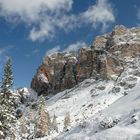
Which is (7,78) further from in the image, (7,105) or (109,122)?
(109,122)

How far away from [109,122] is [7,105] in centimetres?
1398

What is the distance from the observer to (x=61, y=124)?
14112cm

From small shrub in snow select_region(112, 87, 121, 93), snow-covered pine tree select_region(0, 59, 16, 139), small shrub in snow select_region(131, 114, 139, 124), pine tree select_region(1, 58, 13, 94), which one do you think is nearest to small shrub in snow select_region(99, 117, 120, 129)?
small shrub in snow select_region(131, 114, 139, 124)

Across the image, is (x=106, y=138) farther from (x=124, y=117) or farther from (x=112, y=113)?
(x=112, y=113)

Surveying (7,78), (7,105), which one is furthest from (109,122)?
(7,78)

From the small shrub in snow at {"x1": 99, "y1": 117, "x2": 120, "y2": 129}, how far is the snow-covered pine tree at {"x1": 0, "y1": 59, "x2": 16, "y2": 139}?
11818mm

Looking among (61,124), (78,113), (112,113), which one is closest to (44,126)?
(61,124)

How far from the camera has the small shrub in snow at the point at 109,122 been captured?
27266mm

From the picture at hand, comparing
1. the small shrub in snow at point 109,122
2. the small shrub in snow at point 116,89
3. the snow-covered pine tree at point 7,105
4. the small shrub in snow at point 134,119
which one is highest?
the small shrub in snow at point 116,89

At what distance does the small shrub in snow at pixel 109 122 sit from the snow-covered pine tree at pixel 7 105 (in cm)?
1182

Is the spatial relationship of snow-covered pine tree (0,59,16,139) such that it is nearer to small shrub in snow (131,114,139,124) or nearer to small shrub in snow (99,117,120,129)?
small shrub in snow (99,117,120,129)

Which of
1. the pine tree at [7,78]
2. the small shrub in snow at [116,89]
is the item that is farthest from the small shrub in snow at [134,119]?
the small shrub in snow at [116,89]

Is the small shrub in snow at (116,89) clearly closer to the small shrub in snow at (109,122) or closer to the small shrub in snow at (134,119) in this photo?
the small shrub in snow at (109,122)

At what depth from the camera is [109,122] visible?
2744cm
